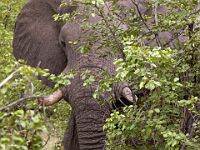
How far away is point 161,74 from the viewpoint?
3490 mm

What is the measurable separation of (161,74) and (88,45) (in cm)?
98

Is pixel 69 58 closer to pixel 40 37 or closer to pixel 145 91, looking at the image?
pixel 40 37

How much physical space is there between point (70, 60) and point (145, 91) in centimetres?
202

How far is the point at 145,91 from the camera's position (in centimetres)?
396

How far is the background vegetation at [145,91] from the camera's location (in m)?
2.61

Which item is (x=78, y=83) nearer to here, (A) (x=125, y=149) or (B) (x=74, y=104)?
(B) (x=74, y=104)

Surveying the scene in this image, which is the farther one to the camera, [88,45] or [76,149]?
[76,149]

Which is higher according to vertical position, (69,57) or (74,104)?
(69,57)

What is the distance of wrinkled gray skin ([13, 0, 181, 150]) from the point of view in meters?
5.24

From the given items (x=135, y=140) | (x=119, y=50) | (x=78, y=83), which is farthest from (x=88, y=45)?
(x=78, y=83)

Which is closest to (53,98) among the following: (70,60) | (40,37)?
(70,60)

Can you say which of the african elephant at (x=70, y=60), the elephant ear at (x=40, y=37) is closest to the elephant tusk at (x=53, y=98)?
the african elephant at (x=70, y=60)

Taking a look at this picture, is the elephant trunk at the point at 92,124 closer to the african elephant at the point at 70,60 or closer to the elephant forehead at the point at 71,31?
the african elephant at the point at 70,60

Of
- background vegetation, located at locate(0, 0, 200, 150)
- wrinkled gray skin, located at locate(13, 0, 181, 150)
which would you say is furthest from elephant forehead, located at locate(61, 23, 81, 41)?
background vegetation, located at locate(0, 0, 200, 150)
